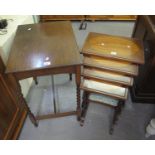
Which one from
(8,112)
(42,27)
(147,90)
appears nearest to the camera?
(8,112)

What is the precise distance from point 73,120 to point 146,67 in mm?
890

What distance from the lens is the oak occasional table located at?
3.33ft

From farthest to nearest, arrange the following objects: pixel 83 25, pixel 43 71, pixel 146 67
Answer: pixel 83 25 < pixel 146 67 < pixel 43 71

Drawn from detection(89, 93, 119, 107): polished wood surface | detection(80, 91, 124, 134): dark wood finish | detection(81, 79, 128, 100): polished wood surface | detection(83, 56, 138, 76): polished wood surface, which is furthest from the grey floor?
detection(83, 56, 138, 76): polished wood surface

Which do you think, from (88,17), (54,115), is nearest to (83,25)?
(88,17)

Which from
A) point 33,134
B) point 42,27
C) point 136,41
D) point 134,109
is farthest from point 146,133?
point 42,27

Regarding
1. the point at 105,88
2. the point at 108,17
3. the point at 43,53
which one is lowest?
the point at 108,17

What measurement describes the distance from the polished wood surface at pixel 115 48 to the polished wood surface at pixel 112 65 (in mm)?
43

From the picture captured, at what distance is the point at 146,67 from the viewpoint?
1506mm

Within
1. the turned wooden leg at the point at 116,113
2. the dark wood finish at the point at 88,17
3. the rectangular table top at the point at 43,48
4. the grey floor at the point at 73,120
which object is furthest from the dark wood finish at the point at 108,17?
the turned wooden leg at the point at 116,113

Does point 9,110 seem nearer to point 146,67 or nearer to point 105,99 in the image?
point 105,99

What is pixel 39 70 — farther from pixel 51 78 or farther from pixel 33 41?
pixel 51 78

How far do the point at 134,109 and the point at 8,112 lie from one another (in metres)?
1.24
